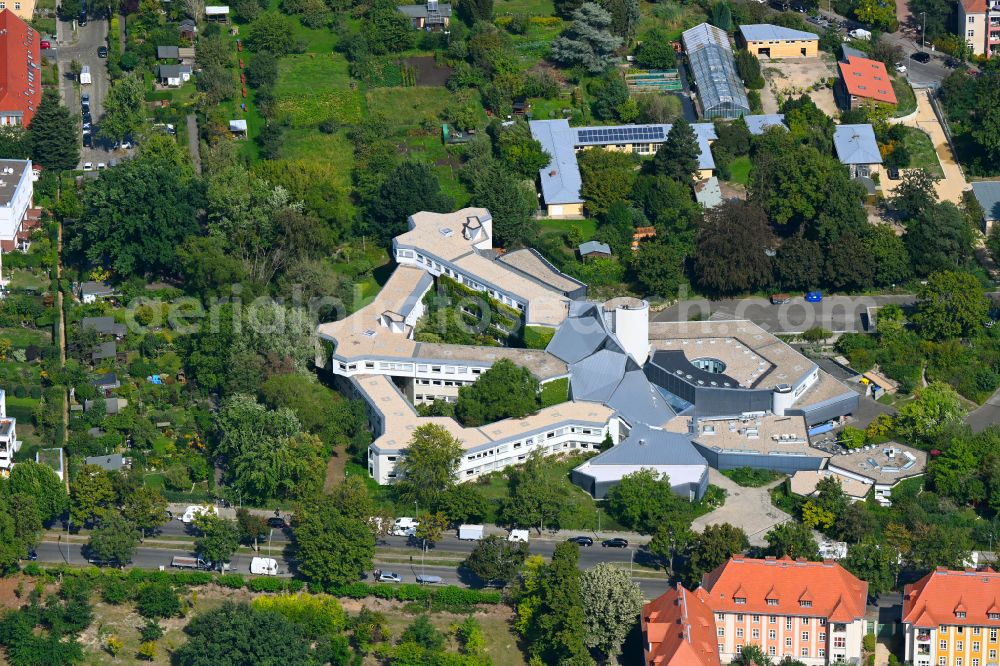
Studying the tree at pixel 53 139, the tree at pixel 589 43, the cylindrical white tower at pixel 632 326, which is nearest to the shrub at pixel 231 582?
the cylindrical white tower at pixel 632 326

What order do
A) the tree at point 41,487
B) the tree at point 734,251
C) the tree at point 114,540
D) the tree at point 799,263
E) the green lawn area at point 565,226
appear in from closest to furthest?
the tree at point 114,540, the tree at point 41,487, the tree at point 734,251, the tree at point 799,263, the green lawn area at point 565,226

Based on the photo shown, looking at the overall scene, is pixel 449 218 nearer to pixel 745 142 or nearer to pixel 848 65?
pixel 745 142

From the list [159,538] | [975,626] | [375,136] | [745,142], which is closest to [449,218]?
[375,136]

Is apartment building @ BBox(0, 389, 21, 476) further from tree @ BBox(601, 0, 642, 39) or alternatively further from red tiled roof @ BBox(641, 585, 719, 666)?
tree @ BBox(601, 0, 642, 39)

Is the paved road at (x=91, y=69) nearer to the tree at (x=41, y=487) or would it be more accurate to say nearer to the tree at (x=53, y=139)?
the tree at (x=53, y=139)

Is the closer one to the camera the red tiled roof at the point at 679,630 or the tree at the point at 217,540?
the red tiled roof at the point at 679,630

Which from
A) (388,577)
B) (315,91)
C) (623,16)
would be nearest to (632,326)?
(388,577)
